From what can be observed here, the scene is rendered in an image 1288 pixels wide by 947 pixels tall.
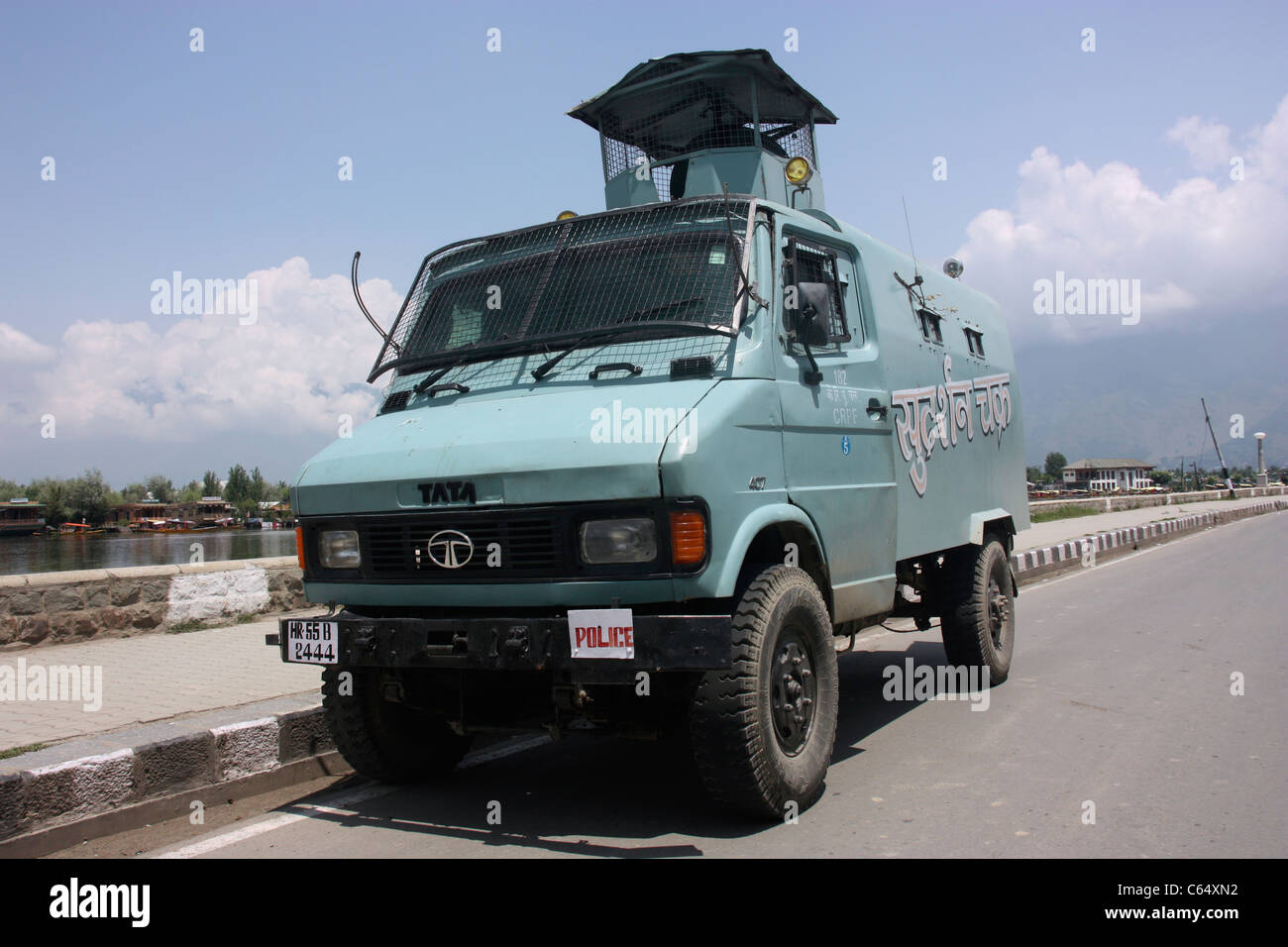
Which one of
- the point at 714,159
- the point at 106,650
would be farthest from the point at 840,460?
the point at 106,650

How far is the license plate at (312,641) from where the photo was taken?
13.4 feet

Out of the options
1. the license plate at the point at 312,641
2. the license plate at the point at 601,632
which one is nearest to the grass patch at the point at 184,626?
the license plate at the point at 312,641

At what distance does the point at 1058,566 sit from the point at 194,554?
13.7m

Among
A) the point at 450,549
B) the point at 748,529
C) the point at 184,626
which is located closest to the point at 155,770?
the point at 450,549

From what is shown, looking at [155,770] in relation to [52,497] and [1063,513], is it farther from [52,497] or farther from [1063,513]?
[1063,513]

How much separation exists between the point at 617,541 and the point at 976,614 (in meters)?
3.70

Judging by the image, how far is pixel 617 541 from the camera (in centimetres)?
365

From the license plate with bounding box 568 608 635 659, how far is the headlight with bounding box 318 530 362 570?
1153mm

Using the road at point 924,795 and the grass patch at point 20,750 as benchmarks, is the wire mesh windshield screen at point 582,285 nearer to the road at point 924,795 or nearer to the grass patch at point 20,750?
the road at point 924,795

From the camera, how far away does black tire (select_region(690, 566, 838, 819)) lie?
3.62 m

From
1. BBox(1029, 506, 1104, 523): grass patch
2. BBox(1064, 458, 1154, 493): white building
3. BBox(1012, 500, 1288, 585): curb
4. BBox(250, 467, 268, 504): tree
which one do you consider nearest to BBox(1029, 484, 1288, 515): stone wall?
BBox(1029, 506, 1104, 523): grass patch
